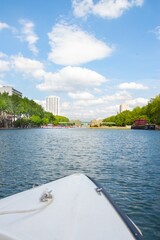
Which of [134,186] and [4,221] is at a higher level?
[4,221]

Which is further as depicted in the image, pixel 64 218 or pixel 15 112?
pixel 15 112

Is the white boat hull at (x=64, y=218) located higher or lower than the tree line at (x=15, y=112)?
lower

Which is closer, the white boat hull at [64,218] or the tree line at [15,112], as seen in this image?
the white boat hull at [64,218]

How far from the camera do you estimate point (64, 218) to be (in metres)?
4.61

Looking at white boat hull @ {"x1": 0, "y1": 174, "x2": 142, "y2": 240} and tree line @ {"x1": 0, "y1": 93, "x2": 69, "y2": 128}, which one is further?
tree line @ {"x1": 0, "y1": 93, "x2": 69, "y2": 128}

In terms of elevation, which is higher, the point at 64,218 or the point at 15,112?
the point at 15,112

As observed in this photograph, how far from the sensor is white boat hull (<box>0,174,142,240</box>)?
398cm

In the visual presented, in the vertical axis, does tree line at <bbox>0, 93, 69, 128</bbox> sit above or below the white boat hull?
above

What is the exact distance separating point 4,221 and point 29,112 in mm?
163155

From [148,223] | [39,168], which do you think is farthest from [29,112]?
[148,223]

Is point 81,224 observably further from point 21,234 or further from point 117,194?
point 117,194

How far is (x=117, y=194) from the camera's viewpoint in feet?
42.5

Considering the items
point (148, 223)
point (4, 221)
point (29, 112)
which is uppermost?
point (29, 112)

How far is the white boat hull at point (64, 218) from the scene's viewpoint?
3977 mm
